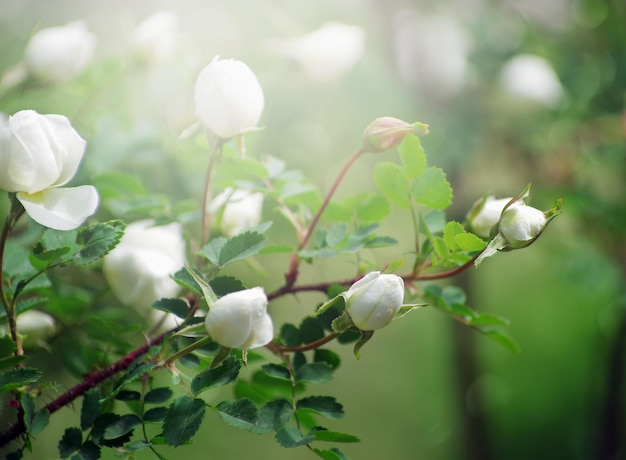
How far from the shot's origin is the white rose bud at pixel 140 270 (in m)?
0.32

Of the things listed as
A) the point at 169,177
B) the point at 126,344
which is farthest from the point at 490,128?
the point at 126,344

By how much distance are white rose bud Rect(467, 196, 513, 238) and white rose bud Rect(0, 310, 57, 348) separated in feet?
0.73

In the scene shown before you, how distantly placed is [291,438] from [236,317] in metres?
0.07

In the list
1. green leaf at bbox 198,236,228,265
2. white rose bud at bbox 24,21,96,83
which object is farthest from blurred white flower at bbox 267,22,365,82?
green leaf at bbox 198,236,228,265

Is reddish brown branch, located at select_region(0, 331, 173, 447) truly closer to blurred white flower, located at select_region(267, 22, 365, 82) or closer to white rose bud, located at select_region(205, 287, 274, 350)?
white rose bud, located at select_region(205, 287, 274, 350)

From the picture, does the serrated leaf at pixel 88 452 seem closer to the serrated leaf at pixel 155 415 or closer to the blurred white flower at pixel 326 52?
the serrated leaf at pixel 155 415

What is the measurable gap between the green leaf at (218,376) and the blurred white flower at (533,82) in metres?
0.51

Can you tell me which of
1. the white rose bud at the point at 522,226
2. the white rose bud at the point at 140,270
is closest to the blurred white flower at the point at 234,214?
the white rose bud at the point at 140,270

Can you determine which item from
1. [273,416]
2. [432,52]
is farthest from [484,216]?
[432,52]

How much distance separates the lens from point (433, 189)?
0.28m

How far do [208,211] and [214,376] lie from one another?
4.5 inches

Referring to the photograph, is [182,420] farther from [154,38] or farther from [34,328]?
[154,38]

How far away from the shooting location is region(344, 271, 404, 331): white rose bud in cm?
22

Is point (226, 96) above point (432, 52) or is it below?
above
